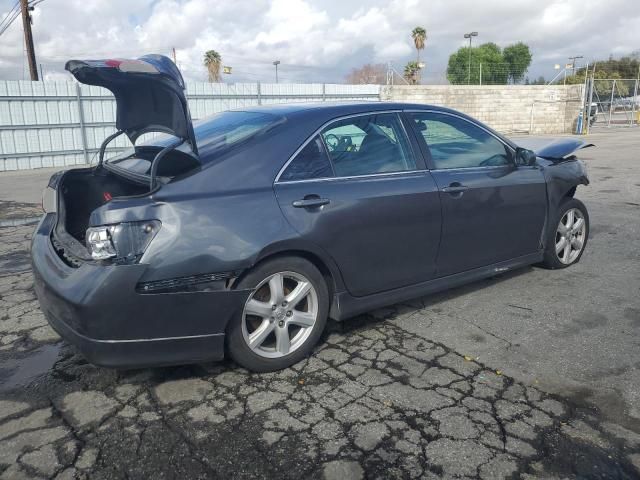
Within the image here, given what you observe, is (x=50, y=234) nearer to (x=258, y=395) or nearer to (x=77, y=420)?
(x=77, y=420)

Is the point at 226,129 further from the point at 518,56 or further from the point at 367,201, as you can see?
the point at 518,56

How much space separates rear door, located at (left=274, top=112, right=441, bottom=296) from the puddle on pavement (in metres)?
1.82

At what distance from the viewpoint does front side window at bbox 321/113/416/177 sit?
3498 mm

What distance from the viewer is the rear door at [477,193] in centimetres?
390

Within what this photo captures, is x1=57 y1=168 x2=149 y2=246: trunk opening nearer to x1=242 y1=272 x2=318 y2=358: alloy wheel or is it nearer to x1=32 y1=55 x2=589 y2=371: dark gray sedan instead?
x1=32 y1=55 x2=589 y2=371: dark gray sedan

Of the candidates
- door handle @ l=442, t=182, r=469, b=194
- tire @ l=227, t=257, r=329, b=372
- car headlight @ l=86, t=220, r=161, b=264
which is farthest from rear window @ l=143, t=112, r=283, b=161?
door handle @ l=442, t=182, r=469, b=194

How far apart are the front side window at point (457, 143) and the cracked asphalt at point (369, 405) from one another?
1.14m

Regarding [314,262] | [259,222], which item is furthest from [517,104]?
[259,222]

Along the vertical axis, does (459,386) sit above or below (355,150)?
below

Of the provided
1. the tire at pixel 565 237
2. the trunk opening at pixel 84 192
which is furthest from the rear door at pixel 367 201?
the tire at pixel 565 237

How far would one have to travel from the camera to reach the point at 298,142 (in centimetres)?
332

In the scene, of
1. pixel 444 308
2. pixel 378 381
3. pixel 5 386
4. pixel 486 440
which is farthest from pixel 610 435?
pixel 5 386

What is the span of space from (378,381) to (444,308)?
51.2 inches

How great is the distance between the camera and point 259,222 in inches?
118
